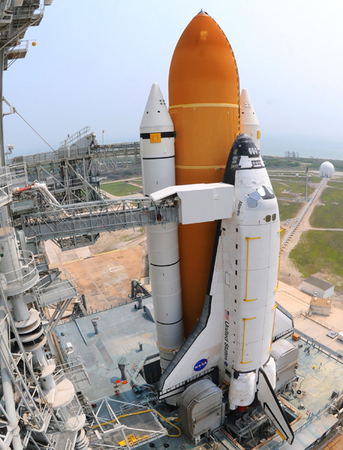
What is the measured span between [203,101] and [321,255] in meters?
35.6

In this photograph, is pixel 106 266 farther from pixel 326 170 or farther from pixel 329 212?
pixel 326 170

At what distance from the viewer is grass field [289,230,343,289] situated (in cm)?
3731

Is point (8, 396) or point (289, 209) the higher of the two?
point (8, 396)

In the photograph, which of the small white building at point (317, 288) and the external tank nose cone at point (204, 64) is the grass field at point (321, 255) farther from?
the external tank nose cone at point (204, 64)

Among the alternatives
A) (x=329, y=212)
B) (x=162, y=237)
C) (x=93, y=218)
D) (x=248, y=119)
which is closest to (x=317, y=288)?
(x=248, y=119)

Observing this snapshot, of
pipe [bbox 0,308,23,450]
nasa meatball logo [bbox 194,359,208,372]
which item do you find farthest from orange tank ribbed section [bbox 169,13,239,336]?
pipe [bbox 0,308,23,450]

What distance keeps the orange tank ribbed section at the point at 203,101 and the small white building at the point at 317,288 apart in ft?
68.1

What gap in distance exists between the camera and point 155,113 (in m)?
13.6

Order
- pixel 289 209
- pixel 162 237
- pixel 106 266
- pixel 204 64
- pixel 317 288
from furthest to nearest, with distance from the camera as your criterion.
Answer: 1. pixel 289 209
2. pixel 106 266
3. pixel 317 288
4. pixel 162 237
5. pixel 204 64

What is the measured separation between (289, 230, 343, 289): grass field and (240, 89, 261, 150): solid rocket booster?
2408cm

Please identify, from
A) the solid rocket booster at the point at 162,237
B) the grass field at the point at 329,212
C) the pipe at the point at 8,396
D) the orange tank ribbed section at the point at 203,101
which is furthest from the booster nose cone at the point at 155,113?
the grass field at the point at 329,212

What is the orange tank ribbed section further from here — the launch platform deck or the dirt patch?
the dirt patch

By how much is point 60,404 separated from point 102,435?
354cm

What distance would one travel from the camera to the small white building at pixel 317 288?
30472 mm
